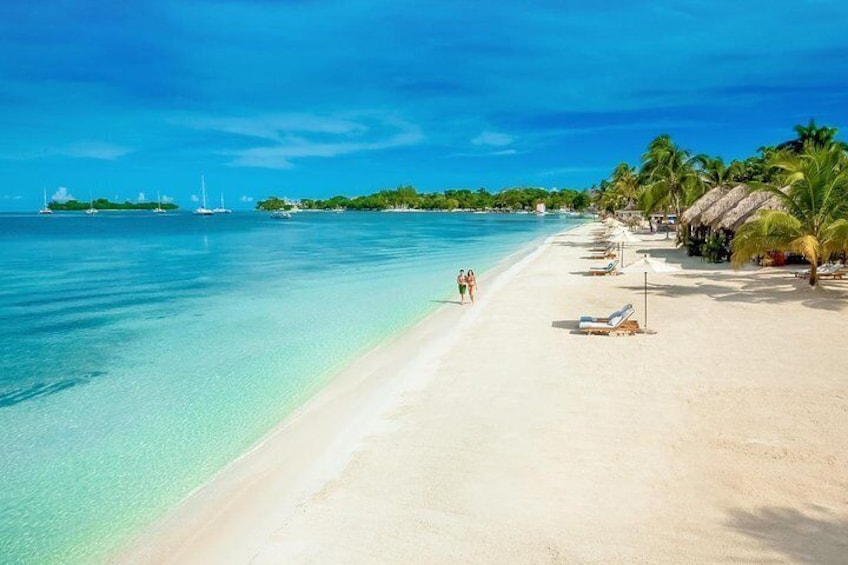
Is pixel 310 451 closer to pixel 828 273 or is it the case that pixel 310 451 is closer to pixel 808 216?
pixel 808 216

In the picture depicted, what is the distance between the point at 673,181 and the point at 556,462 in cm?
3822

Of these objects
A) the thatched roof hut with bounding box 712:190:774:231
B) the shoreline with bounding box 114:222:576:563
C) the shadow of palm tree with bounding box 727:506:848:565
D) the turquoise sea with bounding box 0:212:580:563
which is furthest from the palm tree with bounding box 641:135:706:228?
the shadow of palm tree with bounding box 727:506:848:565

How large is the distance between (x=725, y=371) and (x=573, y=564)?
20.3 feet

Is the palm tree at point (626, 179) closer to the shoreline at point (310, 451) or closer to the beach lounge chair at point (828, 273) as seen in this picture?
the beach lounge chair at point (828, 273)

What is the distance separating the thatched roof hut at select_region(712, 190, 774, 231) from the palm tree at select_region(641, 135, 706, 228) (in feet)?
58.9

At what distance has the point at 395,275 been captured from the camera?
2728 cm

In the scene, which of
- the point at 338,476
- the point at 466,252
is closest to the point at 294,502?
the point at 338,476

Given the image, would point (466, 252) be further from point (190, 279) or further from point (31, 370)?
point (31, 370)

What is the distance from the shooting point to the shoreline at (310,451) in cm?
574

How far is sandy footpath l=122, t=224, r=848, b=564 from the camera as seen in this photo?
16.5ft

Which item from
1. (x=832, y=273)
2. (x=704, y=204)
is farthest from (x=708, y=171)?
(x=832, y=273)

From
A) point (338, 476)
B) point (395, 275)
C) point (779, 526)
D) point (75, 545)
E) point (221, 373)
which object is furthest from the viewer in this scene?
point (395, 275)

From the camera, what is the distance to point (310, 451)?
732 centimetres

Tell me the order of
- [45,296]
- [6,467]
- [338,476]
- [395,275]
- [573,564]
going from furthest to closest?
1. [395,275]
2. [45,296]
3. [6,467]
4. [338,476]
5. [573,564]
